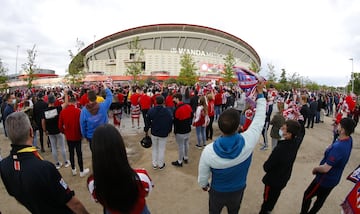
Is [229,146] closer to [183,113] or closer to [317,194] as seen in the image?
[317,194]

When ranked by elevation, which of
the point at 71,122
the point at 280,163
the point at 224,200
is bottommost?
the point at 224,200

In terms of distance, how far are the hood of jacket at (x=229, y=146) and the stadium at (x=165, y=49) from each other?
178 ft

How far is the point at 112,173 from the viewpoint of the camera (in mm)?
1499

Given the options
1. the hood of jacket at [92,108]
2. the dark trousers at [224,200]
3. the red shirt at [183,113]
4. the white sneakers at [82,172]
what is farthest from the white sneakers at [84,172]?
the dark trousers at [224,200]

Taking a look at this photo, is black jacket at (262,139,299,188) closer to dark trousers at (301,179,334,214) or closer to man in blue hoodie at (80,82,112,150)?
dark trousers at (301,179,334,214)

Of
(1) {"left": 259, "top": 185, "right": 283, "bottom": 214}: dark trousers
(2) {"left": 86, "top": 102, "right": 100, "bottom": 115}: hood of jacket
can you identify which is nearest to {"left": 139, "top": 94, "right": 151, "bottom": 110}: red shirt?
(2) {"left": 86, "top": 102, "right": 100, "bottom": 115}: hood of jacket

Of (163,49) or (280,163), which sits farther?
(163,49)

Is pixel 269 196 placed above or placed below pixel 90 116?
below

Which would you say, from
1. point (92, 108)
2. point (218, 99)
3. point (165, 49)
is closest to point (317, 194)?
point (92, 108)

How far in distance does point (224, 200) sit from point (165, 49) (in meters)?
65.6

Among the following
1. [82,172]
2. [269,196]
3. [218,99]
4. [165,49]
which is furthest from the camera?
[165,49]

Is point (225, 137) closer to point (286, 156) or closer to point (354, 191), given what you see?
→ point (286, 156)

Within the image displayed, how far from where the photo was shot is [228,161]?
228 cm

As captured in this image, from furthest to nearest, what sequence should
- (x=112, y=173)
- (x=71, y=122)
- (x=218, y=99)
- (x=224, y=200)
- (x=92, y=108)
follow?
(x=218, y=99)
(x=71, y=122)
(x=92, y=108)
(x=224, y=200)
(x=112, y=173)
